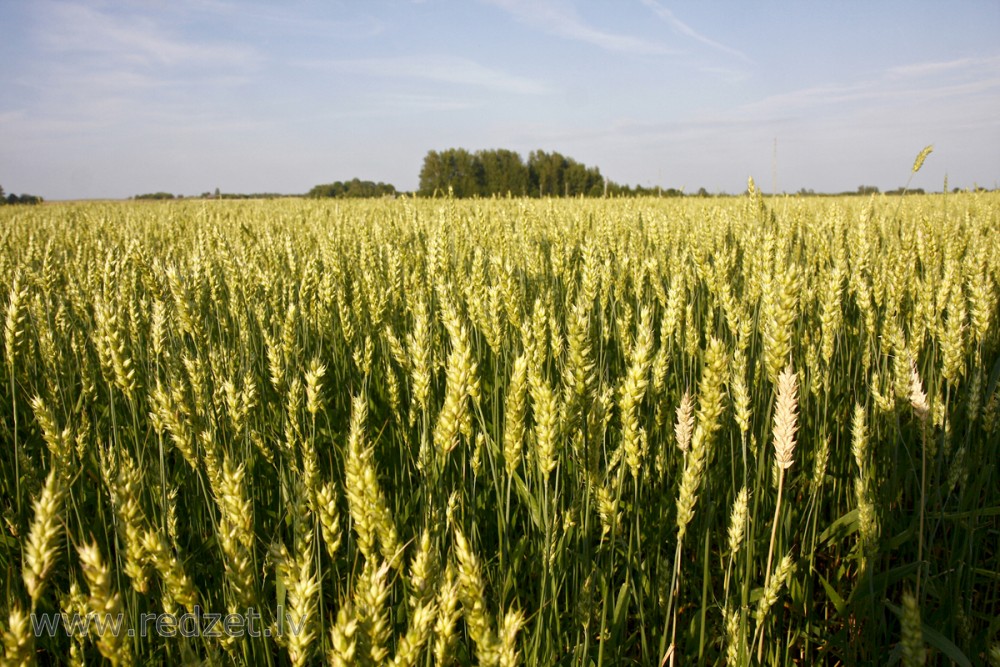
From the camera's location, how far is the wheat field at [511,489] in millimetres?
831

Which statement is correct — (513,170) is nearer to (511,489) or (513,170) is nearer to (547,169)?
(547,169)

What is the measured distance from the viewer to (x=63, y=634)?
4.60 ft

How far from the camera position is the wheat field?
2.72 feet

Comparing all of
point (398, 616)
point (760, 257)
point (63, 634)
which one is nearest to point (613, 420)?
point (760, 257)

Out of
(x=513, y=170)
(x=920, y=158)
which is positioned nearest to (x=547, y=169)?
(x=513, y=170)

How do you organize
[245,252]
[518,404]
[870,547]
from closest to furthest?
[518,404] → [870,547] → [245,252]

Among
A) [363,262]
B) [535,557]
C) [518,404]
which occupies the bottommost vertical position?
[535,557]

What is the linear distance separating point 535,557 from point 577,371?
0.57 metres

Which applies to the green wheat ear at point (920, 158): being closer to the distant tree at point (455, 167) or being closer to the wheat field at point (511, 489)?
the wheat field at point (511, 489)

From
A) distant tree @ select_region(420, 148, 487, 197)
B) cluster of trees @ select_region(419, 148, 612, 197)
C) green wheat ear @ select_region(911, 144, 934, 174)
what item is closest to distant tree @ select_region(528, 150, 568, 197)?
cluster of trees @ select_region(419, 148, 612, 197)

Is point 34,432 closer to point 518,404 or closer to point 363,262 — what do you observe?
point 363,262

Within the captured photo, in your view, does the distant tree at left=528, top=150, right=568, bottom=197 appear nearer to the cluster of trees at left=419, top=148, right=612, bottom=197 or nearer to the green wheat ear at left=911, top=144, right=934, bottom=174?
the cluster of trees at left=419, top=148, right=612, bottom=197

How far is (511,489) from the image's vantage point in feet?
6.27

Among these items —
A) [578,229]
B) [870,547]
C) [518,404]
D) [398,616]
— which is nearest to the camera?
[518,404]
